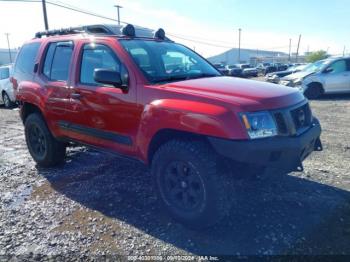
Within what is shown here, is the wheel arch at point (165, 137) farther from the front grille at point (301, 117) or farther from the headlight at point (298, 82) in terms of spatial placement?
the headlight at point (298, 82)

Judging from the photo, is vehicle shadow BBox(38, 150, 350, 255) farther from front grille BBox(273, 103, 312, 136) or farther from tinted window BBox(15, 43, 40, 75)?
tinted window BBox(15, 43, 40, 75)

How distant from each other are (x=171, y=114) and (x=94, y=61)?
60.3 inches

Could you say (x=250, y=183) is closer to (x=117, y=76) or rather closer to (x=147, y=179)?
(x=147, y=179)

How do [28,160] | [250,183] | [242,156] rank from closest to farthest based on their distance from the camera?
[242,156] → [250,183] → [28,160]

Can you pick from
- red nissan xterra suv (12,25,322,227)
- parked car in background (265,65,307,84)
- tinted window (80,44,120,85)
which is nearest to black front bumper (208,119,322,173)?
red nissan xterra suv (12,25,322,227)

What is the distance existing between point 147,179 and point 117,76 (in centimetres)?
167

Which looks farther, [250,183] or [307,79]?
[307,79]

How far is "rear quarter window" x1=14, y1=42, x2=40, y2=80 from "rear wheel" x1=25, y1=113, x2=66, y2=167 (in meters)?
0.67

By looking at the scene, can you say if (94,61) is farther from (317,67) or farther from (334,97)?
(334,97)

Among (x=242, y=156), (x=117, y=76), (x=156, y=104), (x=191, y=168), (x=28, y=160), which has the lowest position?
(x=28, y=160)

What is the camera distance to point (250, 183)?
14.2 feet

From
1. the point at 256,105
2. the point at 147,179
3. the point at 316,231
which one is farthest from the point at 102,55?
the point at 316,231

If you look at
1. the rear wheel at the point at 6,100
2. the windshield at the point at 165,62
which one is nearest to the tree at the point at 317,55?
the rear wheel at the point at 6,100

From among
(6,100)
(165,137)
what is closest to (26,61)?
(165,137)
